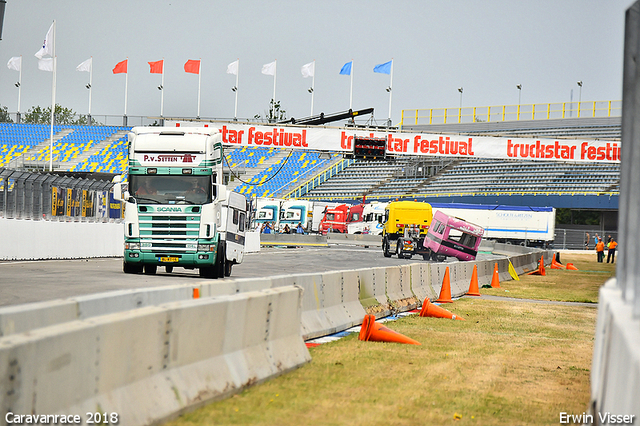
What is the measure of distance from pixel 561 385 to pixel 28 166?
72.4 metres

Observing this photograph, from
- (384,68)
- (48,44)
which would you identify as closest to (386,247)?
(384,68)

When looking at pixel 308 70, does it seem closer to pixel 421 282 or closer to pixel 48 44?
pixel 48 44

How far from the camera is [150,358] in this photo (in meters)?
6.23

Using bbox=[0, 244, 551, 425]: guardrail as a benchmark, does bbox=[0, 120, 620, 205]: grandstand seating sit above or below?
above

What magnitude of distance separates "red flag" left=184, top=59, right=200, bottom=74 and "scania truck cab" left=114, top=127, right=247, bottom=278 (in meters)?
48.6

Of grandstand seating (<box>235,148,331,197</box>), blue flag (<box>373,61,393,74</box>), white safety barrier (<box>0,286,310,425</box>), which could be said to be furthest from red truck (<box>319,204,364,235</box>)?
white safety barrier (<box>0,286,310,425</box>)

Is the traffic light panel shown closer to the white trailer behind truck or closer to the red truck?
the white trailer behind truck

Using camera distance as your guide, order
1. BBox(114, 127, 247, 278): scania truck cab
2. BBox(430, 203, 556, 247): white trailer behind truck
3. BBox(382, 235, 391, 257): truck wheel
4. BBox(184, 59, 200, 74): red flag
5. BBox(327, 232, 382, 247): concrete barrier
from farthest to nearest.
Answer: BBox(184, 59, 200, 74): red flag
BBox(430, 203, 556, 247): white trailer behind truck
BBox(327, 232, 382, 247): concrete barrier
BBox(382, 235, 391, 257): truck wheel
BBox(114, 127, 247, 278): scania truck cab

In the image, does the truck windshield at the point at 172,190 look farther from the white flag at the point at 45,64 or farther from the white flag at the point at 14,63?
the white flag at the point at 14,63

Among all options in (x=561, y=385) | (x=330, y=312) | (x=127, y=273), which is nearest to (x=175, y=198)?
(x=127, y=273)

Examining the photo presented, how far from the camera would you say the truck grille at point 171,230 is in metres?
20.0

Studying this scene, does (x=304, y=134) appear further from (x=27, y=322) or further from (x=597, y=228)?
(x=27, y=322)

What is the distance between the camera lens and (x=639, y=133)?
20.2ft

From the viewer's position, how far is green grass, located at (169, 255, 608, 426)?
6918 mm
